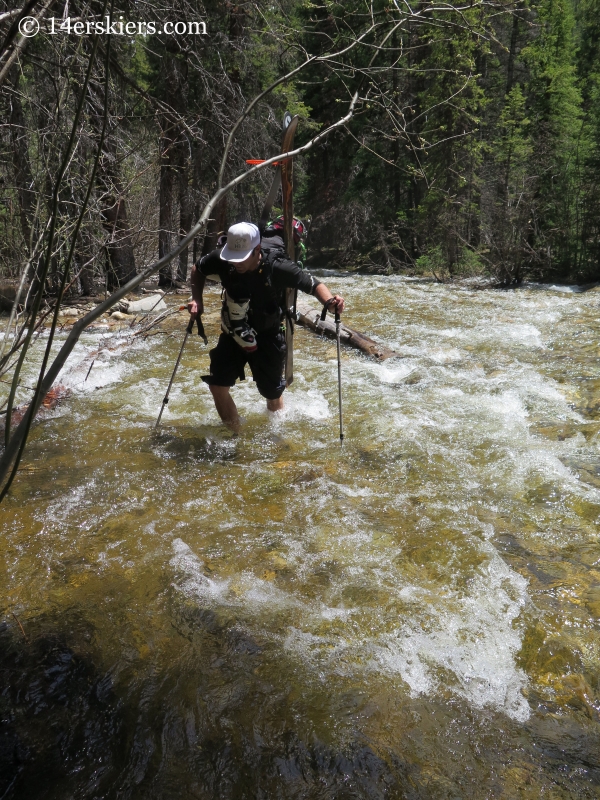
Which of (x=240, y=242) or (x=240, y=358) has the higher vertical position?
(x=240, y=242)

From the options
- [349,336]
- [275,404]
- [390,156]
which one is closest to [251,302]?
[275,404]

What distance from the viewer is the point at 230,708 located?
2471 millimetres

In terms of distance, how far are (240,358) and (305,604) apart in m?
2.67

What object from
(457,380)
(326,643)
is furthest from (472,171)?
(326,643)

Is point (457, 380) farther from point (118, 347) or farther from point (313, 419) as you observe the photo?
point (118, 347)

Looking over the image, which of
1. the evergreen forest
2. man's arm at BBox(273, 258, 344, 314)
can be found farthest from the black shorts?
the evergreen forest

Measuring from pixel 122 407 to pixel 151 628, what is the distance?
3707 millimetres

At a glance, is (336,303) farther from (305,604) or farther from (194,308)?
(305,604)

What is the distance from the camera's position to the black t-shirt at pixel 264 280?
4.71 m

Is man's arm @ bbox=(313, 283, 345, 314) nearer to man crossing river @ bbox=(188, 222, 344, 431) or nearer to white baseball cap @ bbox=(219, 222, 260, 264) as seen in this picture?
man crossing river @ bbox=(188, 222, 344, 431)

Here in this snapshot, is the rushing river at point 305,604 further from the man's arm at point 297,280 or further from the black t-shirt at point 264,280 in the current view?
the man's arm at point 297,280

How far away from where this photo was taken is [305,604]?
3137 mm

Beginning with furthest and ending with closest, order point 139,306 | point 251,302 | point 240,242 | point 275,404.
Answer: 1. point 139,306
2. point 275,404
3. point 251,302
4. point 240,242

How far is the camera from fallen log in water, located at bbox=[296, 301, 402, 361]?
323 inches
